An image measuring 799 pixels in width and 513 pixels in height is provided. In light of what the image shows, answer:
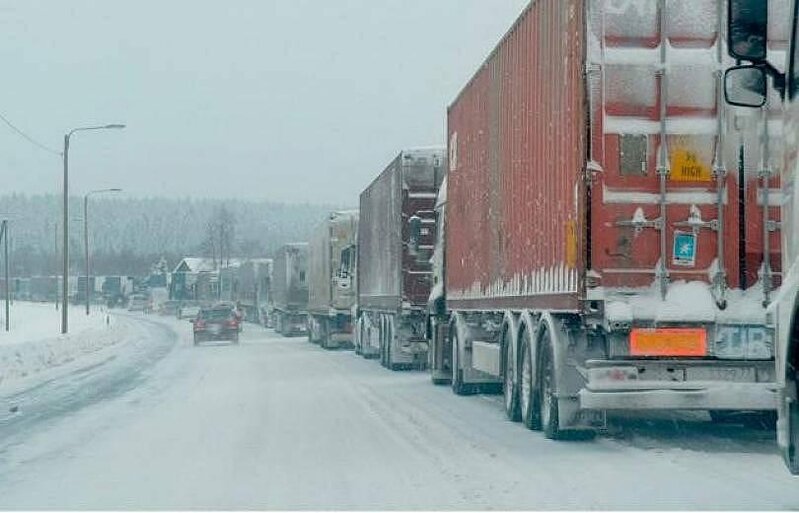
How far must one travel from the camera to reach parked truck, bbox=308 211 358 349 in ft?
126

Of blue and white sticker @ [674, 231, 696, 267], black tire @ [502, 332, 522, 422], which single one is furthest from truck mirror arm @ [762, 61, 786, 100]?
black tire @ [502, 332, 522, 422]

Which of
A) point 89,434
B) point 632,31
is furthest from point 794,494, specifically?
point 89,434

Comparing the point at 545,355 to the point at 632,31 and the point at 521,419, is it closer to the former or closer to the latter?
the point at 521,419

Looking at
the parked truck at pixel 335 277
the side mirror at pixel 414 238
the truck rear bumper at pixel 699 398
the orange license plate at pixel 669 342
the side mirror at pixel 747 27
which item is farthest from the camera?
the parked truck at pixel 335 277

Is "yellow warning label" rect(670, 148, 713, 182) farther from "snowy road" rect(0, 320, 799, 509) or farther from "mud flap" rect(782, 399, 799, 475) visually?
"mud flap" rect(782, 399, 799, 475)

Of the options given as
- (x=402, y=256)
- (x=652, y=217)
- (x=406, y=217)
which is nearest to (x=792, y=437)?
(x=652, y=217)

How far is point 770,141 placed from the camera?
37.7 ft

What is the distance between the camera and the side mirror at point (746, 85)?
7535 mm

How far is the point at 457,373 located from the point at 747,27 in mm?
13144

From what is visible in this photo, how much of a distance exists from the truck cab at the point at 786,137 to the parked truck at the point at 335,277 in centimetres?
3048

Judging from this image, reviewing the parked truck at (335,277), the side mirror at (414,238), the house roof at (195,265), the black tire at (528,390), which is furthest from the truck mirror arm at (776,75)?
the house roof at (195,265)

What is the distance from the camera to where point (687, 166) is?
451 inches

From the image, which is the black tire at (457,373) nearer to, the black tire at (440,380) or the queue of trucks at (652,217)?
the black tire at (440,380)

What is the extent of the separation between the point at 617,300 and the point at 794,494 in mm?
2753
